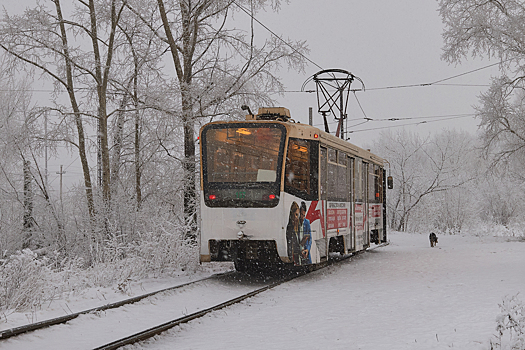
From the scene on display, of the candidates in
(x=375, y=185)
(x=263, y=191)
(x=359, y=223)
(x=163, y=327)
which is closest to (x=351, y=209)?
(x=359, y=223)

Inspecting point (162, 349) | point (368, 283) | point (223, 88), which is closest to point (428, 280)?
point (368, 283)

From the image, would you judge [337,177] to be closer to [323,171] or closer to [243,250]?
[323,171]

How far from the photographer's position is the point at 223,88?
49.7 ft

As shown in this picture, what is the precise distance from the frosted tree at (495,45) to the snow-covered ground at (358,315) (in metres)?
10.9

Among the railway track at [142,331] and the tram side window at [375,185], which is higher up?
the tram side window at [375,185]

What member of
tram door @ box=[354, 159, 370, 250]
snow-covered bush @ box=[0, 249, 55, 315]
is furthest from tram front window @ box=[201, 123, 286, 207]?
tram door @ box=[354, 159, 370, 250]

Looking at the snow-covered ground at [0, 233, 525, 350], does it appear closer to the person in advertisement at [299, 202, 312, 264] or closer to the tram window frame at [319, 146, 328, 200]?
the person in advertisement at [299, 202, 312, 264]

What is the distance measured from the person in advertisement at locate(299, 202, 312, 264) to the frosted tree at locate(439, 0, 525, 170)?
1330 cm

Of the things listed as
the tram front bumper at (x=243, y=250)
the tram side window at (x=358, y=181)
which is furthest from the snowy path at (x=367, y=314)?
the tram side window at (x=358, y=181)

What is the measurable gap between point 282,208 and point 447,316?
12.6 feet

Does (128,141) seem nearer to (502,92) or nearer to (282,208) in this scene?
(282,208)

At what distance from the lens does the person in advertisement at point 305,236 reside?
10.5 metres

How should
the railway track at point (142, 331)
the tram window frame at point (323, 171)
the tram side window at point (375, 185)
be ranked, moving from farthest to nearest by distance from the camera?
the tram side window at point (375, 185) < the tram window frame at point (323, 171) < the railway track at point (142, 331)

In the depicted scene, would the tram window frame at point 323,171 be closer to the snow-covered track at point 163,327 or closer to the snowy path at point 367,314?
the snowy path at point 367,314
